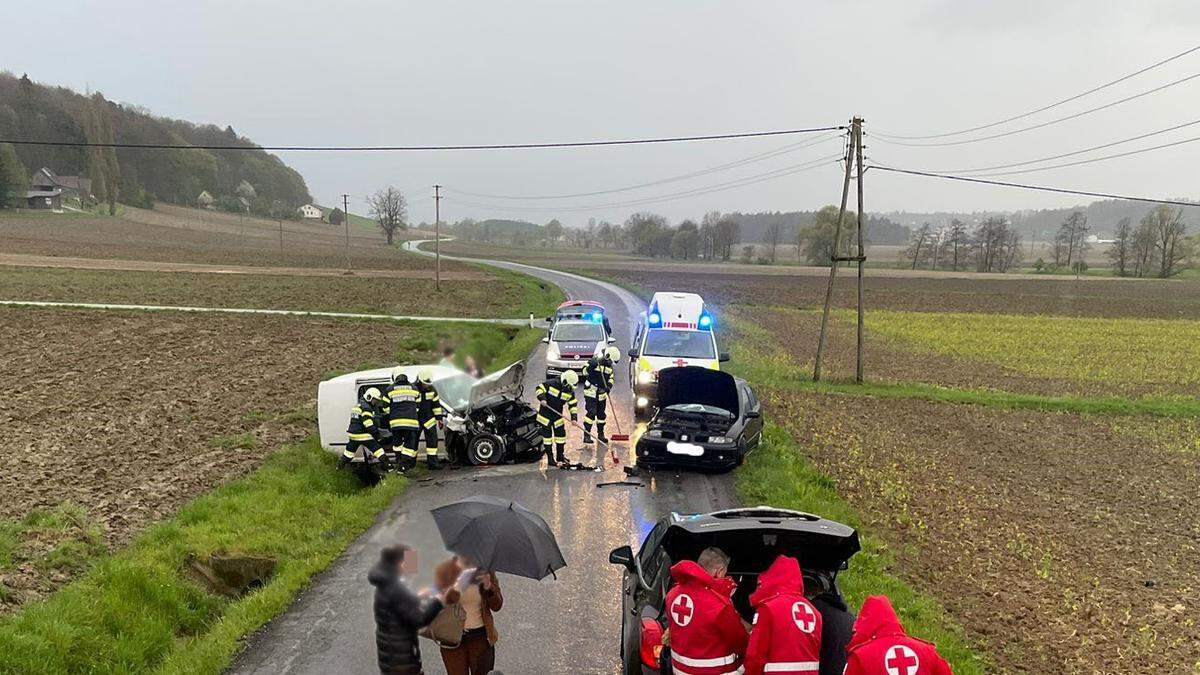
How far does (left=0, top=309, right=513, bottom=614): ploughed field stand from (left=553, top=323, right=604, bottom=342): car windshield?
5.23 meters

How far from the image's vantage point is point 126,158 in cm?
12912

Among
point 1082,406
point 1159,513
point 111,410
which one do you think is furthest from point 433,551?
point 1082,406

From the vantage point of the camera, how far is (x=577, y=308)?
76.9 ft

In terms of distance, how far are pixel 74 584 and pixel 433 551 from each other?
621 centimetres

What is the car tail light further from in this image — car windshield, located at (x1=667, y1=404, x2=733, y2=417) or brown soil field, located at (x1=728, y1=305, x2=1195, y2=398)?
brown soil field, located at (x1=728, y1=305, x2=1195, y2=398)

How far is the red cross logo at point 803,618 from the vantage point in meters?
4.00

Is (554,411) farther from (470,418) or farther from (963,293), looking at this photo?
(963,293)

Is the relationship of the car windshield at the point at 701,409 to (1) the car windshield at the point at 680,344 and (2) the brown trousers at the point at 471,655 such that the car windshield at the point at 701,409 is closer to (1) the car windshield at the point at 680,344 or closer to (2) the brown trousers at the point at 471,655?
(1) the car windshield at the point at 680,344

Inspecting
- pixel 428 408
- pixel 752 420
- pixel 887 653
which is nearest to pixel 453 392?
pixel 428 408

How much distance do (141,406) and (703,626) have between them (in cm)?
1574

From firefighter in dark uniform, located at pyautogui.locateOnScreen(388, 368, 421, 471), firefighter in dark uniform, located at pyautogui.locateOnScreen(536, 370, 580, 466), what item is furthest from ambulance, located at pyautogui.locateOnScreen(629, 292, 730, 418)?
firefighter in dark uniform, located at pyautogui.locateOnScreen(388, 368, 421, 471)

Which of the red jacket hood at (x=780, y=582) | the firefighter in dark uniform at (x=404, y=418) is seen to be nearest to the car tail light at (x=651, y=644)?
the red jacket hood at (x=780, y=582)

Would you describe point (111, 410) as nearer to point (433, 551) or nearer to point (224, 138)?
point (433, 551)

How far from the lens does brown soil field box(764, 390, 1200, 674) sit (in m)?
7.68
